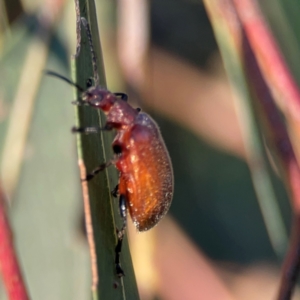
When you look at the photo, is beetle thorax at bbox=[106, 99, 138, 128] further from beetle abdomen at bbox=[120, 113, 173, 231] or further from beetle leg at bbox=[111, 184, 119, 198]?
beetle leg at bbox=[111, 184, 119, 198]

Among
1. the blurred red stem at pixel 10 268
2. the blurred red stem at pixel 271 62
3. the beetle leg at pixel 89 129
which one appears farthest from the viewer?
the blurred red stem at pixel 271 62

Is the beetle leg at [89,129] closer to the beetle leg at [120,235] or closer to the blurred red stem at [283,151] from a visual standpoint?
the beetle leg at [120,235]

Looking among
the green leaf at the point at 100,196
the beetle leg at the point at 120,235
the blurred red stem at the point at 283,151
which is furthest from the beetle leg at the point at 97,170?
the blurred red stem at the point at 283,151

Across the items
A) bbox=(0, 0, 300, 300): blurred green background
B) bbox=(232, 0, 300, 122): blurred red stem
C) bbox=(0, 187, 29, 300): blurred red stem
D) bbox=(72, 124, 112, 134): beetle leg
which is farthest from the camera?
bbox=(0, 0, 300, 300): blurred green background

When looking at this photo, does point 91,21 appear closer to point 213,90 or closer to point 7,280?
point 7,280

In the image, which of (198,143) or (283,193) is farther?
(198,143)

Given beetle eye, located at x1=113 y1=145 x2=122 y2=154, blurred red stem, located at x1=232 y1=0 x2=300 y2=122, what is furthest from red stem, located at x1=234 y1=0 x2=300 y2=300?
beetle eye, located at x1=113 y1=145 x2=122 y2=154

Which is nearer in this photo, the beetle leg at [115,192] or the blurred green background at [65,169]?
the beetle leg at [115,192]

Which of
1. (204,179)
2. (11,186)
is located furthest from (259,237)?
(11,186)

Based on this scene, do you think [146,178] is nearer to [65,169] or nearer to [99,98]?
[99,98]
